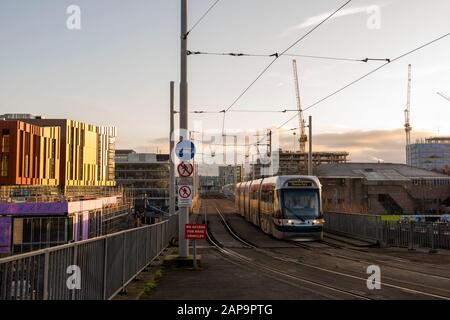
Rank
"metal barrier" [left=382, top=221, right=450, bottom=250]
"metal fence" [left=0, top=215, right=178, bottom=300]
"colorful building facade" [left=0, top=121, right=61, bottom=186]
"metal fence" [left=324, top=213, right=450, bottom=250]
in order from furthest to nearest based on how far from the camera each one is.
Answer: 1. "colorful building facade" [left=0, top=121, right=61, bottom=186]
2. "metal fence" [left=324, top=213, right=450, bottom=250]
3. "metal barrier" [left=382, top=221, right=450, bottom=250]
4. "metal fence" [left=0, top=215, right=178, bottom=300]

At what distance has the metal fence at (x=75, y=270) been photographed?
233 inches

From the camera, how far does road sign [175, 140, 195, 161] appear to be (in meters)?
16.5

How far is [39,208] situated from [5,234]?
4.15m

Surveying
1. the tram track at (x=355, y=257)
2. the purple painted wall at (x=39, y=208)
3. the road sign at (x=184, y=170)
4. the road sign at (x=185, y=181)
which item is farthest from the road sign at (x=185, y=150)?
the purple painted wall at (x=39, y=208)

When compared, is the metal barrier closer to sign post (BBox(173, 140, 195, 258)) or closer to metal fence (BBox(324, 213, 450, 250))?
metal fence (BBox(324, 213, 450, 250))

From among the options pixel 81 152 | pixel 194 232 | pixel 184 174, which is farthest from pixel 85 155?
Answer: pixel 194 232

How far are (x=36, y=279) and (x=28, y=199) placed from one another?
2177 inches

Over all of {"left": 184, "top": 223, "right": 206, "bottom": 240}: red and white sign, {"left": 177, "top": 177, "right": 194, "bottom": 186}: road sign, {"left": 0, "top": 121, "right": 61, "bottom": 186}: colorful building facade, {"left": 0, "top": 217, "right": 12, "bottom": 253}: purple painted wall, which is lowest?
{"left": 0, "top": 217, "right": 12, "bottom": 253}: purple painted wall

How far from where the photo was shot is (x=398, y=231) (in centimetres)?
2652

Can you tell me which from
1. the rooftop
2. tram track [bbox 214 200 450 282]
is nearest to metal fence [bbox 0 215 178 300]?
Result: tram track [bbox 214 200 450 282]

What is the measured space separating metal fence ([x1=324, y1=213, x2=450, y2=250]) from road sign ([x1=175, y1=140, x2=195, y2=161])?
13.0 meters

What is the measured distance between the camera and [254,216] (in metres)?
40.8

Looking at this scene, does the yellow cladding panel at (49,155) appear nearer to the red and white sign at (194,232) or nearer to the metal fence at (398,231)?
the metal fence at (398,231)

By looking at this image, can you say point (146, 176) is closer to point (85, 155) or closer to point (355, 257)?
point (85, 155)
